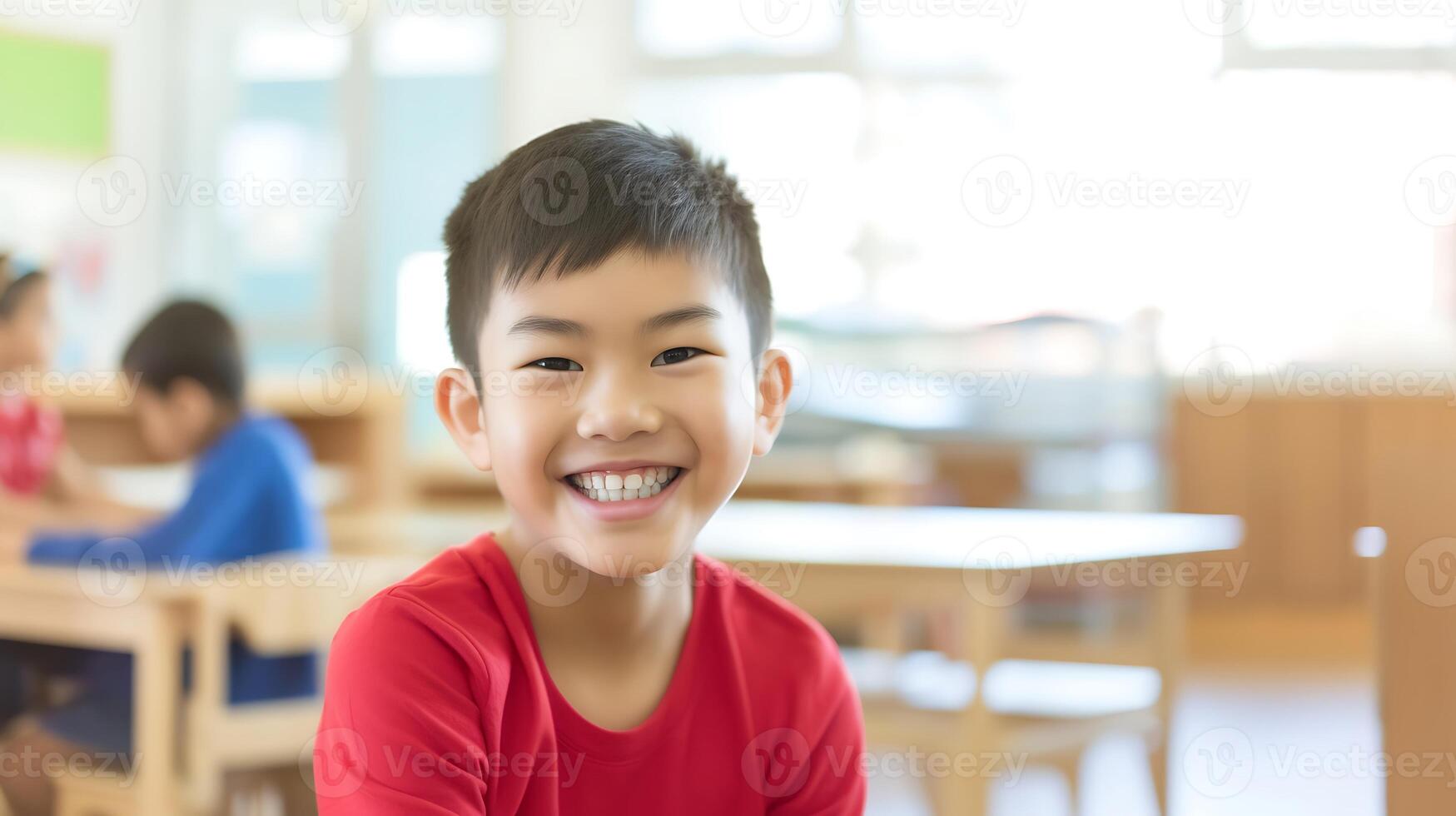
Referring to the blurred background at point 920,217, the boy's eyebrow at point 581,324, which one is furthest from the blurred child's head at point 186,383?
the boy's eyebrow at point 581,324

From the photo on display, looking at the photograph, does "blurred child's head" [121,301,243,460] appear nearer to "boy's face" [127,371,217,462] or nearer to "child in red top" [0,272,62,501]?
"boy's face" [127,371,217,462]

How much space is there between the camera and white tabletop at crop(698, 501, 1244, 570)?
1972mm

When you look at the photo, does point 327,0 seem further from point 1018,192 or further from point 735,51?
point 1018,192

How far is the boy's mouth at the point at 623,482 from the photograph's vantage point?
32.3 inches

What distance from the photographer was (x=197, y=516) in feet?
7.68

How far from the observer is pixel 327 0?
5.79 metres

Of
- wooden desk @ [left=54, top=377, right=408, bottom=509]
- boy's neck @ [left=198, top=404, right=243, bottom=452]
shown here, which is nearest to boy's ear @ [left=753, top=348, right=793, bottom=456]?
boy's neck @ [left=198, top=404, right=243, bottom=452]

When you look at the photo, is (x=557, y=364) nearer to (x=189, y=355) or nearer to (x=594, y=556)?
(x=594, y=556)

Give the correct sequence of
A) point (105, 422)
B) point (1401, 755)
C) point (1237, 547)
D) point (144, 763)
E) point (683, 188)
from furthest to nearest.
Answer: point (1237, 547) < point (105, 422) < point (144, 763) < point (1401, 755) < point (683, 188)

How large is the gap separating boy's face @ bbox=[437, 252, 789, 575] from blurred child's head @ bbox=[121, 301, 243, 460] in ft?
5.68

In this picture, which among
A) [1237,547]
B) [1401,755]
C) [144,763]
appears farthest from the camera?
[1237,547]

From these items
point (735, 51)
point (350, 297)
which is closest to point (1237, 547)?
point (735, 51)

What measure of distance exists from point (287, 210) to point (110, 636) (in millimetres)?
4045

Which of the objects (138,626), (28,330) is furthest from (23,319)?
(138,626)
